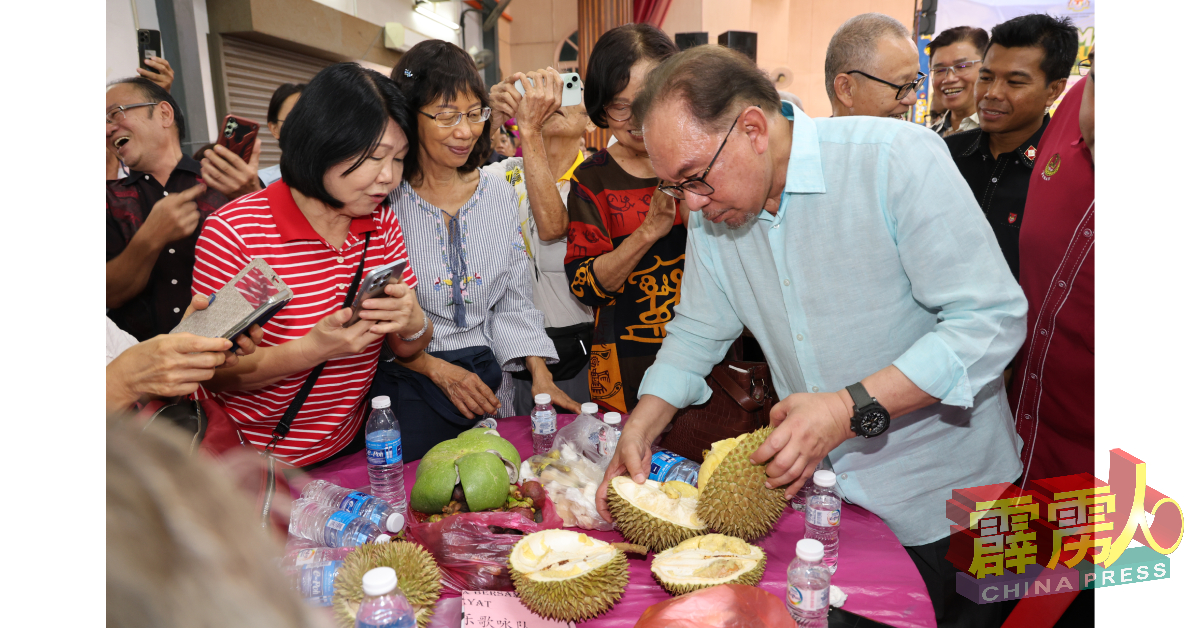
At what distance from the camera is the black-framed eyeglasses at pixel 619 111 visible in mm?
2451

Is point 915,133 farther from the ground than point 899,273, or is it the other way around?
point 915,133

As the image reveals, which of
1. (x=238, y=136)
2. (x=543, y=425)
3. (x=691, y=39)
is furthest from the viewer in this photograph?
(x=691, y=39)

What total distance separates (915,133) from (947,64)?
2629mm

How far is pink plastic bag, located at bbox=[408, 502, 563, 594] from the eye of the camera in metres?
1.27

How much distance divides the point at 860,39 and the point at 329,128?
7.74ft

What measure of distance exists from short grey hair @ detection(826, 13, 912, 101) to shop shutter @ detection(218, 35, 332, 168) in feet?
14.8

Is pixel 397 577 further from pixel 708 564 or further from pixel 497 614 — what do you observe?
pixel 708 564

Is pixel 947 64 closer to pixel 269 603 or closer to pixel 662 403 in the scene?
pixel 662 403

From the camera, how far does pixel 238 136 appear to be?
252 cm

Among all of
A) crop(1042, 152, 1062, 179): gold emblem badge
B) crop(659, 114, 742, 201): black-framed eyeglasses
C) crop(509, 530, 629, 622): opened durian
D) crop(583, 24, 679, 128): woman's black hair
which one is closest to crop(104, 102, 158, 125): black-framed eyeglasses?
crop(583, 24, 679, 128): woman's black hair

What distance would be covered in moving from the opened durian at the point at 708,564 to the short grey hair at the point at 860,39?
7.96ft

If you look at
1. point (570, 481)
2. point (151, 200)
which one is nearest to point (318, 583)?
point (570, 481)

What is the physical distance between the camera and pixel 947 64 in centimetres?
360
